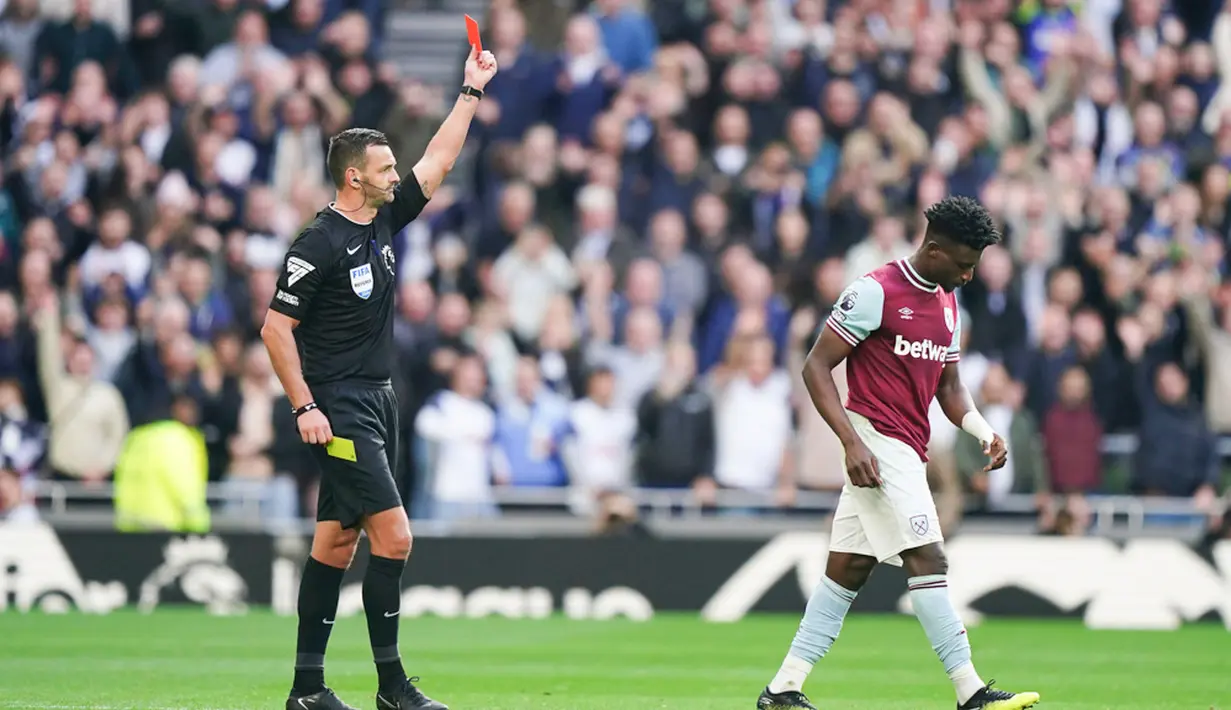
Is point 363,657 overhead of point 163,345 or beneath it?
beneath

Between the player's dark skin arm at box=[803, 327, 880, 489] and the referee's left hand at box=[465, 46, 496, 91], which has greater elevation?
the referee's left hand at box=[465, 46, 496, 91]

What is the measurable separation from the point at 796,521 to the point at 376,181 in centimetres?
936

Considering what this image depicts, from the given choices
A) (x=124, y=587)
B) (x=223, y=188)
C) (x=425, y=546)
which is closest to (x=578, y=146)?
(x=223, y=188)

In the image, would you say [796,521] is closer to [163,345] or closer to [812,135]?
[812,135]

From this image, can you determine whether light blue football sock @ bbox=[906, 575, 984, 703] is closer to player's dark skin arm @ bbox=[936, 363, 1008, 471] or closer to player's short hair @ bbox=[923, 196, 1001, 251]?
player's dark skin arm @ bbox=[936, 363, 1008, 471]

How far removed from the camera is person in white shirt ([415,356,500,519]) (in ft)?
58.1

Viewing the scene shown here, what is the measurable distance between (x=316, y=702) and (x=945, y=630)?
9.58 ft

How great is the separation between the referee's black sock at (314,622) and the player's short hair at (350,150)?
1.83 m

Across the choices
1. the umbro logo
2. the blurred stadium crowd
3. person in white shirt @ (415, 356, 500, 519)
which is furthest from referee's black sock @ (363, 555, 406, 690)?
person in white shirt @ (415, 356, 500, 519)

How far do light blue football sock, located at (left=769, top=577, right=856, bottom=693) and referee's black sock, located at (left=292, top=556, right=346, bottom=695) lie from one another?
2.14 metres

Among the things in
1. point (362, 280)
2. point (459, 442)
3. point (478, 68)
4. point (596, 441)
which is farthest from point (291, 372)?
point (596, 441)

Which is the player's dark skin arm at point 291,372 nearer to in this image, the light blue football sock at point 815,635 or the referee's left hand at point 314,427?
→ the referee's left hand at point 314,427

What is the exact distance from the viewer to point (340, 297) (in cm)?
918

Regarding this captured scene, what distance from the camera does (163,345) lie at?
60.7 ft
